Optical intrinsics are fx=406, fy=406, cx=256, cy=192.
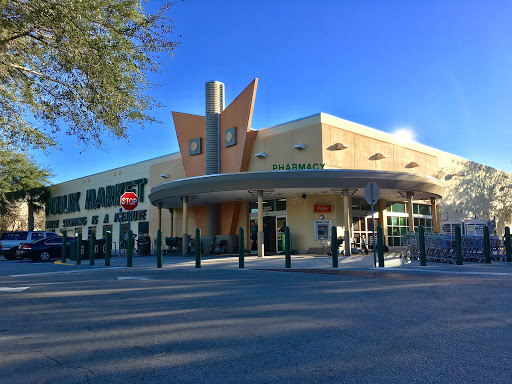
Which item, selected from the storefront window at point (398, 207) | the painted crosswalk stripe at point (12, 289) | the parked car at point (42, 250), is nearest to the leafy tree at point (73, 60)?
the painted crosswalk stripe at point (12, 289)

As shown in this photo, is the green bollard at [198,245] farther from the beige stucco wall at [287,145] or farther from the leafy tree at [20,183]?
the leafy tree at [20,183]

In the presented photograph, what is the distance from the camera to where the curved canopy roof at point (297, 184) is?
1852cm

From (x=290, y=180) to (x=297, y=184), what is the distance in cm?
38

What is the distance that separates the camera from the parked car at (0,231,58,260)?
77.9ft

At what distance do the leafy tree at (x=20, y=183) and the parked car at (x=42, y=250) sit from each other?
19.8 meters

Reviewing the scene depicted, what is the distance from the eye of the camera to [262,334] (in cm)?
466

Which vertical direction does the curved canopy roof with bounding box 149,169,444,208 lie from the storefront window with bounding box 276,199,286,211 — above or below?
above

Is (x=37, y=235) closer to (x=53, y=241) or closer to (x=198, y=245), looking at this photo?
(x=53, y=241)

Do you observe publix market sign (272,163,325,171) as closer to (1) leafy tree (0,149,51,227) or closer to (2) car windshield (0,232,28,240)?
(2) car windshield (0,232,28,240)

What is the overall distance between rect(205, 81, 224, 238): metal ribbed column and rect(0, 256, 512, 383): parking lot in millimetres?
17405

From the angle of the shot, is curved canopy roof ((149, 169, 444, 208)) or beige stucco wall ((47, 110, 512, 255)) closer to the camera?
curved canopy roof ((149, 169, 444, 208))

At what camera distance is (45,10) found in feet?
28.4

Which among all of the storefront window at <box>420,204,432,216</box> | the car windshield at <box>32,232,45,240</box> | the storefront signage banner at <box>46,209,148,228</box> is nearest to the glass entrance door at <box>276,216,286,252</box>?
the storefront window at <box>420,204,432,216</box>

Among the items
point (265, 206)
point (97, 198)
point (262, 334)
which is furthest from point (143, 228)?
point (262, 334)
